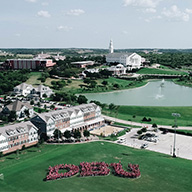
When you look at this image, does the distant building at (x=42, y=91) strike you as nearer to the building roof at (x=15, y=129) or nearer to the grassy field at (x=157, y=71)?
the building roof at (x=15, y=129)

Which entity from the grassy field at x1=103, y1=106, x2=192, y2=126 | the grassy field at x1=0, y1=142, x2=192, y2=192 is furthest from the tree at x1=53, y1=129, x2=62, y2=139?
the grassy field at x1=103, y1=106, x2=192, y2=126

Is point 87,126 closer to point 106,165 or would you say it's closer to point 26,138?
point 26,138

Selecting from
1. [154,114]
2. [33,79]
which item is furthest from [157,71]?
→ [154,114]

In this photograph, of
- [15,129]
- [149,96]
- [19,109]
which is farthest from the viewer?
[149,96]

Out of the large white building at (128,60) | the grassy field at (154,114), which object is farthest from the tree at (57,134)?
the large white building at (128,60)

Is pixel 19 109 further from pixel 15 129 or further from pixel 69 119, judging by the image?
pixel 15 129

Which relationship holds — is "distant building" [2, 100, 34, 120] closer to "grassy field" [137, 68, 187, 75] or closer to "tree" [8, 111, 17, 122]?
"tree" [8, 111, 17, 122]
